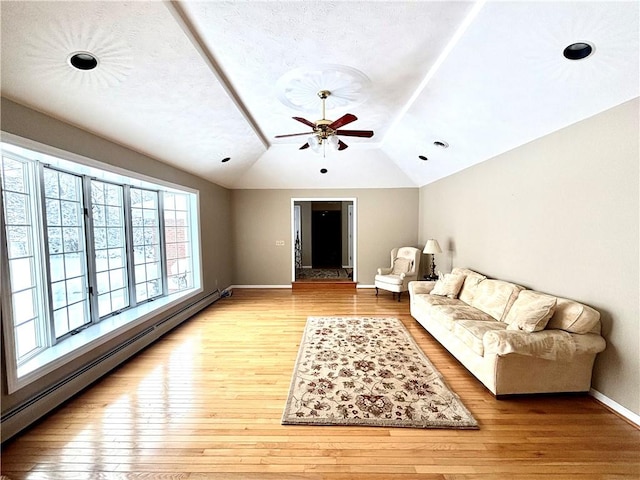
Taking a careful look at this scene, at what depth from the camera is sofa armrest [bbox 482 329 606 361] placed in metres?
2.34

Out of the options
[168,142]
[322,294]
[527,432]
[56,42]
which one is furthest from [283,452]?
[322,294]

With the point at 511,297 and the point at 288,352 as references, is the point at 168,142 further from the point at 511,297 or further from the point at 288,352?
the point at 511,297

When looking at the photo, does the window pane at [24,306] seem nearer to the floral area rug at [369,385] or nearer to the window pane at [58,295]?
the window pane at [58,295]

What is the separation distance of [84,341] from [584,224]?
485cm

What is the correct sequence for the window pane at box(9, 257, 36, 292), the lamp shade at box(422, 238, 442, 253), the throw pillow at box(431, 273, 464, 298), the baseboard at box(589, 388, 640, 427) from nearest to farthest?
the baseboard at box(589, 388, 640, 427) → the window pane at box(9, 257, 36, 292) → the throw pillow at box(431, 273, 464, 298) → the lamp shade at box(422, 238, 442, 253)

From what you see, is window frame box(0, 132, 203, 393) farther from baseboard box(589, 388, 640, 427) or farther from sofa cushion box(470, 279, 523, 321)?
baseboard box(589, 388, 640, 427)

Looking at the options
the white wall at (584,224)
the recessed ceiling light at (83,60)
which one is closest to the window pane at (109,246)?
the recessed ceiling light at (83,60)

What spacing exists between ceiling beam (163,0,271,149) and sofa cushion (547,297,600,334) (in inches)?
153

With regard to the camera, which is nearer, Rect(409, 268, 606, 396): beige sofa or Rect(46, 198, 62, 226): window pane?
Rect(409, 268, 606, 396): beige sofa

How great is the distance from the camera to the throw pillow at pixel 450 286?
4.11 meters

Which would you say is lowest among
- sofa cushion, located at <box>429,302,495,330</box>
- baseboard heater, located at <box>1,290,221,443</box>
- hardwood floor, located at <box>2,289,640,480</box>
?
hardwood floor, located at <box>2,289,640,480</box>

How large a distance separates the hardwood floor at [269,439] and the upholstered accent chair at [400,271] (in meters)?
2.83

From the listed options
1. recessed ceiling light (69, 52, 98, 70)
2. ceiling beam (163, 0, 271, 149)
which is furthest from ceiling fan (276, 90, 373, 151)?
recessed ceiling light (69, 52, 98, 70)

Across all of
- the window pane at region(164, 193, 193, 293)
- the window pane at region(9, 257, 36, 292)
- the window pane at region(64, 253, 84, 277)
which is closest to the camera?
the window pane at region(9, 257, 36, 292)
